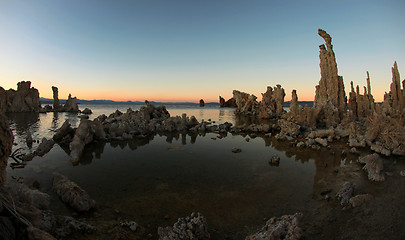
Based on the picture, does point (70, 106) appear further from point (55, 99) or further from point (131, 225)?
point (131, 225)

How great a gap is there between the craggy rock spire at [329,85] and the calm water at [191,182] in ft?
64.2

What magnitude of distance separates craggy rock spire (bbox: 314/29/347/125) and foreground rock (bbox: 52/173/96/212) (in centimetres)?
3750

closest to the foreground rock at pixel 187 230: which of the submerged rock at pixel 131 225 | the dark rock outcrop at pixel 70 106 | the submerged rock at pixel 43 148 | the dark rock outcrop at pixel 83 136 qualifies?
the submerged rock at pixel 131 225

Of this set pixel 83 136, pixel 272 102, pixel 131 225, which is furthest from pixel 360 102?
pixel 83 136

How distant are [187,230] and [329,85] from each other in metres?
40.5

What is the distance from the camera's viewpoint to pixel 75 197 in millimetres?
9031

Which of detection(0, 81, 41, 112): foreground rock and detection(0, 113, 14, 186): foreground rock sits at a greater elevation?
detection(0, 81, 41, 112): foreground rock

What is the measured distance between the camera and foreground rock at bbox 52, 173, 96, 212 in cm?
883

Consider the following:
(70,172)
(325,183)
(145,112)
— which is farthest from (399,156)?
(145,112)

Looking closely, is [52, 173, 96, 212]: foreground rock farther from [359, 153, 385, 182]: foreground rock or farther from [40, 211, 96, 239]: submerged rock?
[359, 153, 385, 182]: foreground rock

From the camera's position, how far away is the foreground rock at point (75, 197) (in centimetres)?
883

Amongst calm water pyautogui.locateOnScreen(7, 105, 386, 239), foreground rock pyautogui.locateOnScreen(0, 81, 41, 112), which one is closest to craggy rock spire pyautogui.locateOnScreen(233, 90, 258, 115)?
calm water pyautogui.locateOnScreen(7, 105, 386, 239)

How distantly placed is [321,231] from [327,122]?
104 ft

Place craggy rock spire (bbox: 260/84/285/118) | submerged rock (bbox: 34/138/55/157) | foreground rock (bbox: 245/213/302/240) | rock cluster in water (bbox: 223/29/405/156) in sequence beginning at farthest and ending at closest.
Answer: craggy rock spire (bbox: 260/84/285/118) → rock cluster in water (bbox: 223/29/405/156) → submerged rock (bbox: 34/138/55/157) → foreground rock (bbox: 245/213/302/240)
